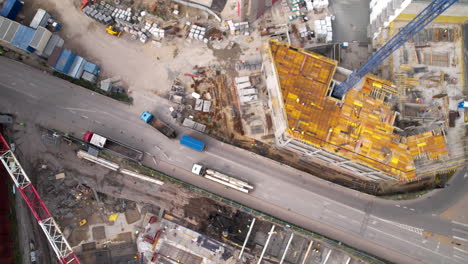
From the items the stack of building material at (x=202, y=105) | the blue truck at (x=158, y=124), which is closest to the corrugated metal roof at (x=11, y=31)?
the blue truck at (x=158, y=124)

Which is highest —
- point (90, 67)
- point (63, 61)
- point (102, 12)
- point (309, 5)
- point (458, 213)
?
point (309, 5)

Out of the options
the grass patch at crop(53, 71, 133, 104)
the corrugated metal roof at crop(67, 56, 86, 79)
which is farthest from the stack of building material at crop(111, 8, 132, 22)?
the grass patch at crop(53, 71, 133, 104)

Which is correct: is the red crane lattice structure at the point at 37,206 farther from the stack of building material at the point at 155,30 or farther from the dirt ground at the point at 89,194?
the stack of building material at the point at 155,30

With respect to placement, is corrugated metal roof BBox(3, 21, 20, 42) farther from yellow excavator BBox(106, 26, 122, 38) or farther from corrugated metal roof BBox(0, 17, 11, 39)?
yellow excavator BBox(106, 26, 122, 38)

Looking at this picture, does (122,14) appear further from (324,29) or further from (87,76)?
(324,29)

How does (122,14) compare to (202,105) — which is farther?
(122,14)

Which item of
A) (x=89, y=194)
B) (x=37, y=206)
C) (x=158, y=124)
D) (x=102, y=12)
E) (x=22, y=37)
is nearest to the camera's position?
(x=37, y=206)

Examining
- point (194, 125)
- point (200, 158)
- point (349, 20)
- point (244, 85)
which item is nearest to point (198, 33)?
point (244, 85)
